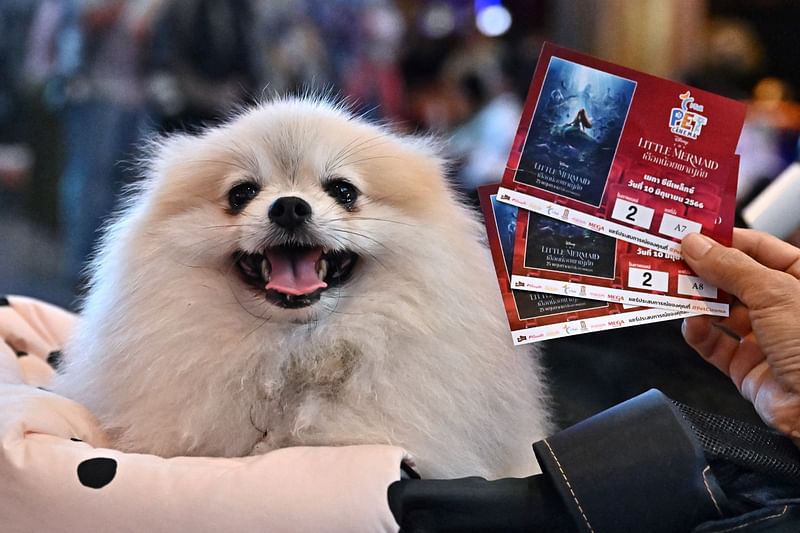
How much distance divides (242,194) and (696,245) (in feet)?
1.89

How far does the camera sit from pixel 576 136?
0.95m

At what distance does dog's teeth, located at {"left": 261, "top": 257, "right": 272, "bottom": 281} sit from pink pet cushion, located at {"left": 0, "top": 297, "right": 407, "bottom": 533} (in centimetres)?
25

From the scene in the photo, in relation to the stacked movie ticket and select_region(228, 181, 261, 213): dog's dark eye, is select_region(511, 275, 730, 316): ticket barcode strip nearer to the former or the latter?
the stacked movie ticket

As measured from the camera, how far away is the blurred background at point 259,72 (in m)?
2.65

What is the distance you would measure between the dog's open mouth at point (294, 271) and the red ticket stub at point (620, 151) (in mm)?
240

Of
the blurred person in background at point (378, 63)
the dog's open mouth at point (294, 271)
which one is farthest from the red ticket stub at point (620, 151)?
the blurred person in background at point (378, 63)

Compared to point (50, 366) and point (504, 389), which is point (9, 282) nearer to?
point (50, 366)

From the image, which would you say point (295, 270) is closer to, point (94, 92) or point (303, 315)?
point (303, 315)

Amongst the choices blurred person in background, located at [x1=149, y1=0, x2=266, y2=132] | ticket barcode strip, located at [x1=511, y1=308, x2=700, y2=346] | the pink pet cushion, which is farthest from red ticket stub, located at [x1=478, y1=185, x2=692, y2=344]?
blurred person in background, located at [x1=149, y1=0, x2=266, y2=132]

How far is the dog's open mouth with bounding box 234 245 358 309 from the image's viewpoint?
3.18 feet

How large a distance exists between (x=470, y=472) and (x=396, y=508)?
197 mm

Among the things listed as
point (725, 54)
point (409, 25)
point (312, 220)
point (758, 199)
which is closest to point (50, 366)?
point (312, 220)

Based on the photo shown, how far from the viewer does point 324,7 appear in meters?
3.05

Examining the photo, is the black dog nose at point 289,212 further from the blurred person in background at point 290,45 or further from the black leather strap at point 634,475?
the blurred person in background at point 290,45
